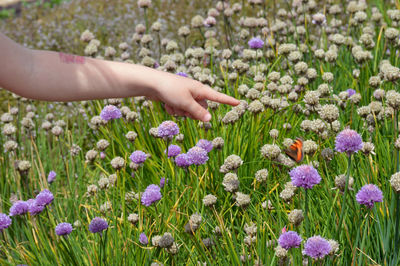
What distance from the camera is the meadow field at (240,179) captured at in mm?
2240

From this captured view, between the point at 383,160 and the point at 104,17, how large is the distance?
17.0 ft

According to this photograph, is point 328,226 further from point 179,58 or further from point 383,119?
point 179,58

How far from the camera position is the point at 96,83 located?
2234 millimetres

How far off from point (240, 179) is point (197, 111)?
761mm

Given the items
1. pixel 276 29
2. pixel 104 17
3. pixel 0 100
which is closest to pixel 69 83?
pixel 276 29

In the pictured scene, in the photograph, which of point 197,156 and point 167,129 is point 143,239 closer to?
point 197,156

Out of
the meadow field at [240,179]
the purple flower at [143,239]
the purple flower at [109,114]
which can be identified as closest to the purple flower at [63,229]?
the meadow field at [240,179]

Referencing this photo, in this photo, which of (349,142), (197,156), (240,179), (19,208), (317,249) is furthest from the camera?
(240,179)

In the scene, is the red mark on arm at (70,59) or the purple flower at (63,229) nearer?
the red mark on arm at (70,59)

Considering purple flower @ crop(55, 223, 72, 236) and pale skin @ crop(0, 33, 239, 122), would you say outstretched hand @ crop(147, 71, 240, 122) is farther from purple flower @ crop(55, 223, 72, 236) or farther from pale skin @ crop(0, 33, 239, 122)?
purple flower @ crop(55, 223, 72, 236)

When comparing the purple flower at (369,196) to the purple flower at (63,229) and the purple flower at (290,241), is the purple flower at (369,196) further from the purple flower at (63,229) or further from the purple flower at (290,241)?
the purple flower at (63,229)

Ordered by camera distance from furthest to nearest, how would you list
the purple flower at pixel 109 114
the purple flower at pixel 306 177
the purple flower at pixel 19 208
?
the purple flower at pixel 109 114, the purple flower at pixel 19 208, the purple flower at pixel 306 177

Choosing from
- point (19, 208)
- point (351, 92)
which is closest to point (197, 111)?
point (19, 208)

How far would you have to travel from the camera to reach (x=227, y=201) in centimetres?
281
